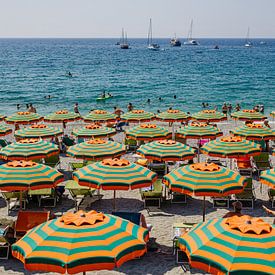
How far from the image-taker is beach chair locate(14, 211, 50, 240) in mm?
10320

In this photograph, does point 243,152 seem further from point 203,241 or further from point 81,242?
point 81,242

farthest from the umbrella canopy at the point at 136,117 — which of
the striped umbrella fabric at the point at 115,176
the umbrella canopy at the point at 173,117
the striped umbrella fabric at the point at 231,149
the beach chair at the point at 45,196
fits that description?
the striped umbrella fabric at the point at 115,176

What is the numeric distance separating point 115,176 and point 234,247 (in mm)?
5006

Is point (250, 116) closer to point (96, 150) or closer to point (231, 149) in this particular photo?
point (231, 149)

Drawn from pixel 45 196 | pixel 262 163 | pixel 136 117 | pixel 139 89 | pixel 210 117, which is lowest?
pixel 139 89

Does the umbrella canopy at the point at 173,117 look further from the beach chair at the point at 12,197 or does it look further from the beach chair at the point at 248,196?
the beach chair at the point at 12,197

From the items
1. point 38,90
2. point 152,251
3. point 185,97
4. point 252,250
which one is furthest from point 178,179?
point 38,90

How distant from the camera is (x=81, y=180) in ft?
37.2

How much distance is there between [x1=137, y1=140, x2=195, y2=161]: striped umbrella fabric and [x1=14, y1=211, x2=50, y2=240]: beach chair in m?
4.41

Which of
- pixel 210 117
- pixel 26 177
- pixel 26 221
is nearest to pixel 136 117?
pixel 210 117

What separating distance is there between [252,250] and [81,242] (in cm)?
269

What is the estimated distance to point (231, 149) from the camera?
1421 cm

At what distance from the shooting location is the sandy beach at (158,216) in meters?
9.68

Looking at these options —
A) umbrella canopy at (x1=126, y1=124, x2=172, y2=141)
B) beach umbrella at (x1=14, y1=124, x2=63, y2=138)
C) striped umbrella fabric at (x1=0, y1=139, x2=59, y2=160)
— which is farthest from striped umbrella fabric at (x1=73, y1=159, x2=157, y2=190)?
beach umbrella at (x1=14, y1=124, x2=63, y2=138)
